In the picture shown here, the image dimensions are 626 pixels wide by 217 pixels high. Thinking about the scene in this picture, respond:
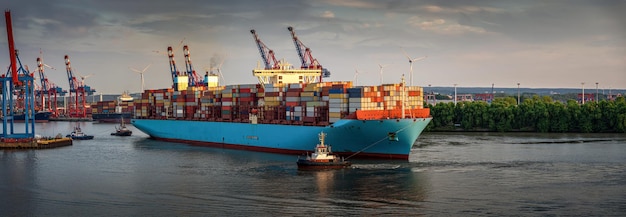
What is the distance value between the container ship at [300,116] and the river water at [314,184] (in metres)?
Answer: 1.71

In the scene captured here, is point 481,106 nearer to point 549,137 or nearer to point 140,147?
point 549,137

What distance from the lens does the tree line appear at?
304ft

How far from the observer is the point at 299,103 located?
199 ft

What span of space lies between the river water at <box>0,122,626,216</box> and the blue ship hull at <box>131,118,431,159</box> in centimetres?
138

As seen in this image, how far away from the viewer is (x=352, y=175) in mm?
46906

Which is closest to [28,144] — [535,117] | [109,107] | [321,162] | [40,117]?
[321,162]

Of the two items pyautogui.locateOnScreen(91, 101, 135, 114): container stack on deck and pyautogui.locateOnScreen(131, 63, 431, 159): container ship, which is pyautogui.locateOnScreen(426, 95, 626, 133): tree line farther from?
pyautogui.locateOnScreen(91, 101, 135, 114): container stack on deck

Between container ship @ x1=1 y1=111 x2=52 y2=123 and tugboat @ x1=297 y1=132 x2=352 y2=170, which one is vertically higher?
container ship @ x1=1 y1=111 x2=52 y2=123

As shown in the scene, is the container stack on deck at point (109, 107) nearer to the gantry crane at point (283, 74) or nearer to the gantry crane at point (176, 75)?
the gantry crane at point (176, 75)

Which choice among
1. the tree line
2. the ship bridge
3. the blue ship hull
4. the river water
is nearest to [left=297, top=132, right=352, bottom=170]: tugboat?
the river water

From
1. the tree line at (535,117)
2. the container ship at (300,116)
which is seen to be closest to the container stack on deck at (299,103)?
the container ship at (300,116)

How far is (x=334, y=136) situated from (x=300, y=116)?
17.0 ft

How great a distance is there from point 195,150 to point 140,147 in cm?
835

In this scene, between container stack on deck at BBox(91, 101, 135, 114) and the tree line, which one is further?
container stack on deck at BBox(91, 101, 135, 114)
